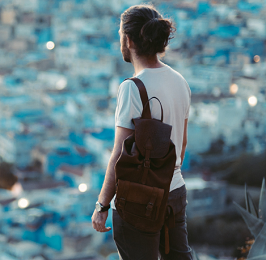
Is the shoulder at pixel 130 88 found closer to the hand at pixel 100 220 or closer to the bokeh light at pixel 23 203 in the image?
the hand at pixel 100 220

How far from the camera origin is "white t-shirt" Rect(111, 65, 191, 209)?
55 centimetres

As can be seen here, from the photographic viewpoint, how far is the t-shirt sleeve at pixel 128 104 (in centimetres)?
55

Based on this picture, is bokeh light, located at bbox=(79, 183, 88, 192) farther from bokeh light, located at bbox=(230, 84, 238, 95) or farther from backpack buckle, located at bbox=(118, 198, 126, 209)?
backpack buckle, located at bbox=(118, 198, 126, 209)

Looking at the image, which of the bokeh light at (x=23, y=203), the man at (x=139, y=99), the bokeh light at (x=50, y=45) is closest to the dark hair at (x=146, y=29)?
the man at (x=139, y=99)

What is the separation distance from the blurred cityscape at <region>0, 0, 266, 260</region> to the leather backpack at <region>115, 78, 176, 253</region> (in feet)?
22.8

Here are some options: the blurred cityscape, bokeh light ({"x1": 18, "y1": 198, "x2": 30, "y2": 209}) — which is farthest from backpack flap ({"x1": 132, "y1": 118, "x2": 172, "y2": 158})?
bokeh light ({"x1": 18, "y1": 198, "x2": 30, "y2": 209})

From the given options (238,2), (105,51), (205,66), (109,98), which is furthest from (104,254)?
(238,2)

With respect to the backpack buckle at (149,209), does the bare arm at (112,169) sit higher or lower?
higher

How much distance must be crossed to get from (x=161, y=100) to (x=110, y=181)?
0.16 meters

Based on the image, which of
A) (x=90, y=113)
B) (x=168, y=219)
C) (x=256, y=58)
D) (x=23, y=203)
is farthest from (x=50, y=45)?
(x=168, y=219)

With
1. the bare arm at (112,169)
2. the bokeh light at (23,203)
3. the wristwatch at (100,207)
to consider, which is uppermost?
the bare arm at (112,169)

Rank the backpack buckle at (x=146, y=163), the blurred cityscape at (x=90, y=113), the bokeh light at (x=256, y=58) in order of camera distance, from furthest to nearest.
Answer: the bokeh light at (x=256, y=58) → the blurred cityscape at (x=90, y=113) → the backpack buckle at (x=146, y=163)

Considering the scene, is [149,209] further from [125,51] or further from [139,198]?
[125,51]

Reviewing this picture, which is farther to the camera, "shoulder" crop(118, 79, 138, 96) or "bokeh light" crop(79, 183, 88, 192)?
"bokeh light" crop(79, 183, 88, 192)
